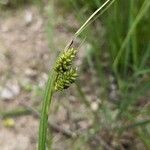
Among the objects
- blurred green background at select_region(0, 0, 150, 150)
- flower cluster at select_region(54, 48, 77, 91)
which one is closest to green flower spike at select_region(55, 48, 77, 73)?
flower cluster at select_region(54, 48, 77, 91)

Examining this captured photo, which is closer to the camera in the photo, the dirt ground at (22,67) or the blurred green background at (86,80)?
the blurred green background at (86,80)

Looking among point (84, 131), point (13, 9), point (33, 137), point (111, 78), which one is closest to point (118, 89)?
point (111, 78)

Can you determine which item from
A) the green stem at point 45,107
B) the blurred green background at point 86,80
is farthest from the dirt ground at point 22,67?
the green stem at point 45,107

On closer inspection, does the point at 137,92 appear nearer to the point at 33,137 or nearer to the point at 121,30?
the point at 121,30

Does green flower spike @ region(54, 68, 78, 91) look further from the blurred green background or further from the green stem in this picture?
the blurred green background

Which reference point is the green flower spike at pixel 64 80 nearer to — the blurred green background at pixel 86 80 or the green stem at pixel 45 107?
the green stem at pixel 45 107

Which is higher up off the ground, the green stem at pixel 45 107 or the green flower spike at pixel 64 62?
the green flower spike at pixel 64 62

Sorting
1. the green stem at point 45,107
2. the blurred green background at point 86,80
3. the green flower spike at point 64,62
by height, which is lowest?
the green stem at point 45,107

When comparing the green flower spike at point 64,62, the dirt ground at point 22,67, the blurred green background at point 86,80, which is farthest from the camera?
the dirt ground at point 22,67

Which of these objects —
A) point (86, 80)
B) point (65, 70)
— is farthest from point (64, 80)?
point (86, 80)

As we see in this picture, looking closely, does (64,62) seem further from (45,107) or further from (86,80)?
(86,80)
